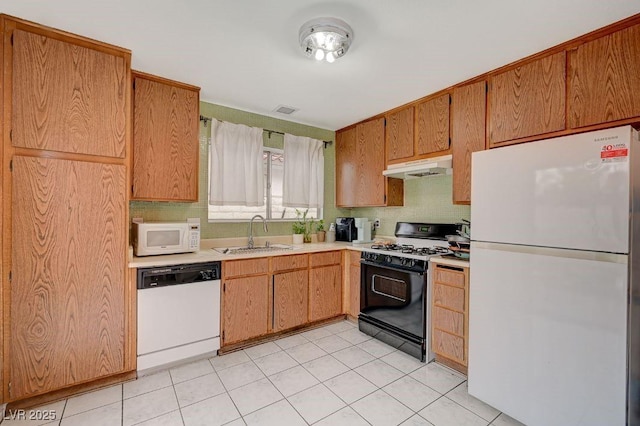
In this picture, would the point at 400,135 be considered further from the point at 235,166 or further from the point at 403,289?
the point at 235,166

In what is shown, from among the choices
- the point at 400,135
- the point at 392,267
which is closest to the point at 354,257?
the point at 392,267

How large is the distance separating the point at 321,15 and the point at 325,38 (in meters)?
0.16

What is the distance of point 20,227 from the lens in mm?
1847

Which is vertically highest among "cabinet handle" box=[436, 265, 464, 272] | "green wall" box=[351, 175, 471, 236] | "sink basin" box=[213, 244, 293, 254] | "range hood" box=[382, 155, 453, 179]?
"range hood" box=[382, 155, 453, 179]

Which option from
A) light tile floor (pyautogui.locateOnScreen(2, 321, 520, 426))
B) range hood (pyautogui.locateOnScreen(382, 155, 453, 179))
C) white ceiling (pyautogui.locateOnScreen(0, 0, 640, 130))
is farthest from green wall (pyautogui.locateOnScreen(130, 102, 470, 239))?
light tile floor (pyautogui.locateOnScreen(2, 321, 520, 426))

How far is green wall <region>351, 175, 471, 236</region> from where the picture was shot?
3.08 m

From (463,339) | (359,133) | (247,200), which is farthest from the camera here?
A: (359,133)

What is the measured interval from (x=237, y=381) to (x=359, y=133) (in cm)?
297

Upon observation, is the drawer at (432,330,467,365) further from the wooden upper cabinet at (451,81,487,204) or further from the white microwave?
the white microwave

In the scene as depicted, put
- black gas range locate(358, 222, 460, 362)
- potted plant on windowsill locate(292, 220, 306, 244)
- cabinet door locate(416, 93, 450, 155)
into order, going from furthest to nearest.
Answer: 1. potted plant on windowsill locate(292, 220, 306, 244)
2. cabinet door locate(416, 93, 450, 155)
3. black gas range locate(358, 222, 460, 362)

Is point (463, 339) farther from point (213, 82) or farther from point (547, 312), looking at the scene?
point (213, 82)

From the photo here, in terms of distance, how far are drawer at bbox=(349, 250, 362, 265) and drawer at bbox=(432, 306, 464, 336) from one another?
0.99 metres

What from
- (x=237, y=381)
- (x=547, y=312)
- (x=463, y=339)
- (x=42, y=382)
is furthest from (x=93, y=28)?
(x=463, y=339)

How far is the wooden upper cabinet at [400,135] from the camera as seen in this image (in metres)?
3.13
